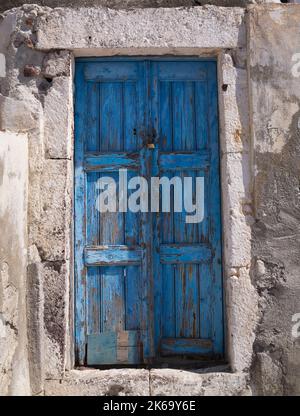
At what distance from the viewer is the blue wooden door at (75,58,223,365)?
4020mm

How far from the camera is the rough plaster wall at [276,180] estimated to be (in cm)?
383

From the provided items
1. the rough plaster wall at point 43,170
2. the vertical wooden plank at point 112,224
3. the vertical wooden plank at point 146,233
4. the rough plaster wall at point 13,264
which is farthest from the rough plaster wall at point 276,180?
the rough plaster wall at point 13,264

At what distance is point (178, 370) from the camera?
3865 mm

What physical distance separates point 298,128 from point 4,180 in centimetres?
206

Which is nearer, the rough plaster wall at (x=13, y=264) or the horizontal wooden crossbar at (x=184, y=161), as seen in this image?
the rough plaster wall at (x=13, y=264)

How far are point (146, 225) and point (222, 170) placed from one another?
688 millimetres

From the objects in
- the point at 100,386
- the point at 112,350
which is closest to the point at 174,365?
the point at 112,350

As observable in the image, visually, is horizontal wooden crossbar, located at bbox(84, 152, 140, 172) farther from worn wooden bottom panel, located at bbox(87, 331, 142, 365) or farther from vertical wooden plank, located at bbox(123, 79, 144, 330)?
worn wooden bottom panel, located at bbox(87, 331, 142, 365)

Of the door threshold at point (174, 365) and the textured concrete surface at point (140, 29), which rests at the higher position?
the textured concrete surface at point (140, 29)

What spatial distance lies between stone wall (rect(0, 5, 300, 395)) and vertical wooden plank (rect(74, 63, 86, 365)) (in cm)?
8

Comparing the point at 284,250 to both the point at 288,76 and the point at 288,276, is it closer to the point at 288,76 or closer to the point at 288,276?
the point at 288,276

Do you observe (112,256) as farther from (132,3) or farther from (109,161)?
(132,3)

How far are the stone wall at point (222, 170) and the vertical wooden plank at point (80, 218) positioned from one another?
0.08m

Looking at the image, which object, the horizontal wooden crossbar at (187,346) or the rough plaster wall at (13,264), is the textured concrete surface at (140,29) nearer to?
the rough plaster wall at (13,264)
